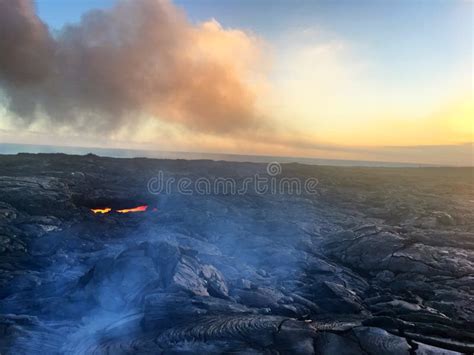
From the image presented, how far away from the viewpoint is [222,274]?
18500mm

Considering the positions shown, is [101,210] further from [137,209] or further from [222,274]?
[222,274]

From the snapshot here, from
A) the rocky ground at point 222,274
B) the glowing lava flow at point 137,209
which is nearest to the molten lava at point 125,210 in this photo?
the glowing lava flow at point 137,209

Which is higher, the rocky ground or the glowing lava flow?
the glowing lava flow

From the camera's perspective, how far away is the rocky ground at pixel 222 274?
1251 cm

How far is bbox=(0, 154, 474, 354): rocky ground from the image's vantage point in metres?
12.5

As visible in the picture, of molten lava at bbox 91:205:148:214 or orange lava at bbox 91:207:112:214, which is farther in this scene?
molten lava at bbox 91:205:148:214

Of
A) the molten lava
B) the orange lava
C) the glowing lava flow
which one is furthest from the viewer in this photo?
the glowing lava flow

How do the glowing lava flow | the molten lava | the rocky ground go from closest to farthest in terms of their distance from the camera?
the rocky ground, the molten lava, the glowing lava flow

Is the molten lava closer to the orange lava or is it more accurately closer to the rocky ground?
the orange lava

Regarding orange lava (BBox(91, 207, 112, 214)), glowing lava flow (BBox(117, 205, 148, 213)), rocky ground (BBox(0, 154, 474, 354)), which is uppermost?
orange lava (BBox(91, 207, 112, 214))

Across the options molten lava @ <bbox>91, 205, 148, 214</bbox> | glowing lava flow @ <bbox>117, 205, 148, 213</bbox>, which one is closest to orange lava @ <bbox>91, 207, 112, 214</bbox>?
molten lava @ <bbox>91, 205, 148, 214</bbox>

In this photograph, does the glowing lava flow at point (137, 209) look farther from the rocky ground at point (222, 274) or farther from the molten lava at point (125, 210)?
the rocky ground at point (222, 274)

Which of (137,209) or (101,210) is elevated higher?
(101,210)

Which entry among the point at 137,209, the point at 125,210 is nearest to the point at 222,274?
the point at 125,210
